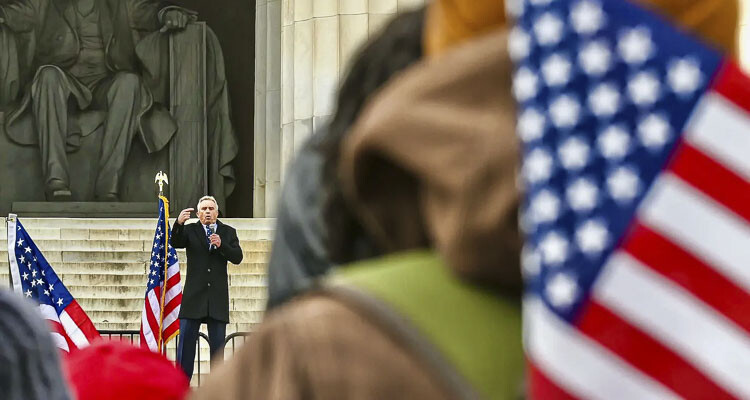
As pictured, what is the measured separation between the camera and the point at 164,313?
1028 centimetres

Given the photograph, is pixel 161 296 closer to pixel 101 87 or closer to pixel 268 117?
pixel 268 117

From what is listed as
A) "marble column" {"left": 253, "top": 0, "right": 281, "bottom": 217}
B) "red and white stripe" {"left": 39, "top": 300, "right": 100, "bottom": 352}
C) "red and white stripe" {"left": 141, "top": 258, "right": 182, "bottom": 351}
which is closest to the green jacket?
"red and white stripe" {"left": 39, "top": 300, "right": 100, "bottom": 352}

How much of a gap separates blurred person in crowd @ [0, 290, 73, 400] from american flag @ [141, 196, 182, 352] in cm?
821

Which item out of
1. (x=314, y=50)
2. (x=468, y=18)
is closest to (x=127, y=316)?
(x=314, y=50)

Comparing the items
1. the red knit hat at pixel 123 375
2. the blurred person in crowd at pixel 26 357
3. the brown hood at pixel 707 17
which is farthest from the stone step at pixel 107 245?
the brown hood at pixel 707 17

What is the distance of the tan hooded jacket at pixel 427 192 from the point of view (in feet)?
3.56

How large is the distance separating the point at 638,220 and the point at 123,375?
130 centimetres

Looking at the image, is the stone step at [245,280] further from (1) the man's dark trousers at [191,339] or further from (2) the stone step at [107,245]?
(1) the man's dark trousers at [191,339]

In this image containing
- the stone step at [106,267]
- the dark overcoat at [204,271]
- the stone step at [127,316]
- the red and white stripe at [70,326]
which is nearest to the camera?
the red and white stripe at [70,326]

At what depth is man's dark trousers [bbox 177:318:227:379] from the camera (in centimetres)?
1025

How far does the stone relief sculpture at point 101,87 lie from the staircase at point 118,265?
2.49 m

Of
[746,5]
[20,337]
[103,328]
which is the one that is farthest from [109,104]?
[20,337]

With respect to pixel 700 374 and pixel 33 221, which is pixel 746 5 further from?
pixel 700 374

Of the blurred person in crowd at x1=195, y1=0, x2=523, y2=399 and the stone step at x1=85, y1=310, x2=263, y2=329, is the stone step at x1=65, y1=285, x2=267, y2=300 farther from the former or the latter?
the blurred person in crowd at x1=195, y1=0, x2=523, y2=399
